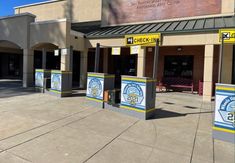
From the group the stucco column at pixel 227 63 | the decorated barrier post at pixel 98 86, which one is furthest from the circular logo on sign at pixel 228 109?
the stucco column at pixel 227 63

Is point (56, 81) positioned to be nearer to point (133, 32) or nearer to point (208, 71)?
point (133, 32)

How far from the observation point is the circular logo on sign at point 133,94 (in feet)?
23.3

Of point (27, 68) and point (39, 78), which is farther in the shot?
point (27, 68)

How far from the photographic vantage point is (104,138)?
16.8 feet

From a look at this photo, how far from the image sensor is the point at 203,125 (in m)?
6.45

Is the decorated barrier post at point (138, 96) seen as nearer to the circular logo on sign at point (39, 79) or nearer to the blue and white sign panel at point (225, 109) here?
the blue and white sign panel at point (225, 109)

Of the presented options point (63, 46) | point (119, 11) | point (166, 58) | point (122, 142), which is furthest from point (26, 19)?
point (122, 142)

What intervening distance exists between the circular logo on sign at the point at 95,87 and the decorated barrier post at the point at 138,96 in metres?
1.40

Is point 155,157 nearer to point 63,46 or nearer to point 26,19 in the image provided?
point 63,46

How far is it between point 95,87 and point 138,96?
8.06 ft

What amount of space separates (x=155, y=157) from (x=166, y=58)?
468 inches

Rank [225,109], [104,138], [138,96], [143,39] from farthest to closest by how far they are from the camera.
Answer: [143,39] → [138,96] → [225,109] → [104,138]

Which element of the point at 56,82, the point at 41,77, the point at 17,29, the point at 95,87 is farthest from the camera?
the point at 17,29

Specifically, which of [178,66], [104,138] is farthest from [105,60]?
[104,138]
